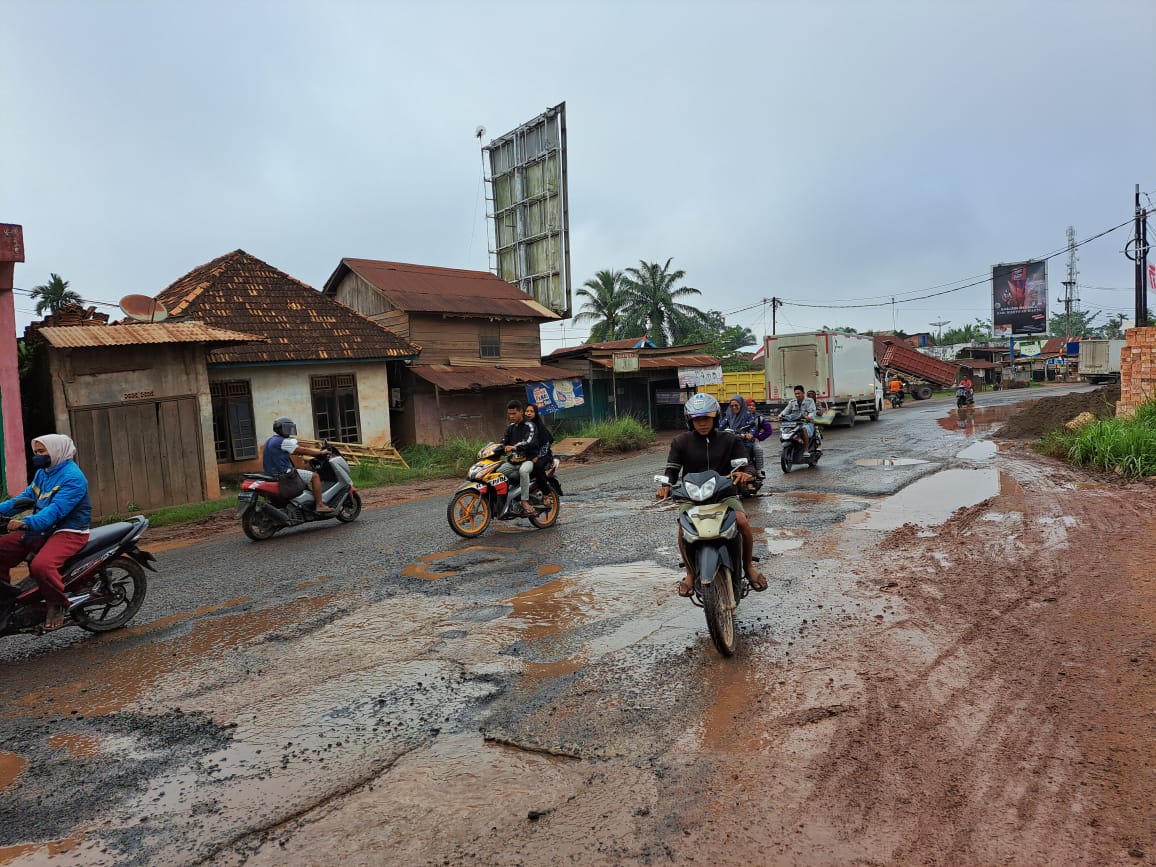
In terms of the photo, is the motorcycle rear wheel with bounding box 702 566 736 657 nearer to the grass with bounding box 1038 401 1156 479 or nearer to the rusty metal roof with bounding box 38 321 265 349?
the grass with bounding box 1038 401 1156 479

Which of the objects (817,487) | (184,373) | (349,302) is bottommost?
(817,487)

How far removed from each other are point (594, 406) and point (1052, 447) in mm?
15589

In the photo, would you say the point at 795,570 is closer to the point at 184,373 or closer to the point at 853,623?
the point at 853,623

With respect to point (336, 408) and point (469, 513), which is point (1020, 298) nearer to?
point (336, 408)

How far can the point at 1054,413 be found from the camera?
19.3 metres

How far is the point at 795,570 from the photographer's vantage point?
6711 mm

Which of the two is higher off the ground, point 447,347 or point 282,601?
point 447,347

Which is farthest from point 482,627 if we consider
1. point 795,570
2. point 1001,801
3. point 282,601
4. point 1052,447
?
point 1052,447

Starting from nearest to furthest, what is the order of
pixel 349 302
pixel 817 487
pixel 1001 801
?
pixel 1001 801, pixel 817 487, pixel 349 302

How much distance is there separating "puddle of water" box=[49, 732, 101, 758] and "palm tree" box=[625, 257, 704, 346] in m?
37.9

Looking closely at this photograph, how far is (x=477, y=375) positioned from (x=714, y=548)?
17959 mm

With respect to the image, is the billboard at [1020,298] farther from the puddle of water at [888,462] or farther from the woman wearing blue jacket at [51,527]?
the woman wearing blue jacket at [51,527]

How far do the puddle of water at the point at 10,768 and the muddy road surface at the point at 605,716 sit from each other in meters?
0.01

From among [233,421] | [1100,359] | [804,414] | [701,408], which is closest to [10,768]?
[701,408]
